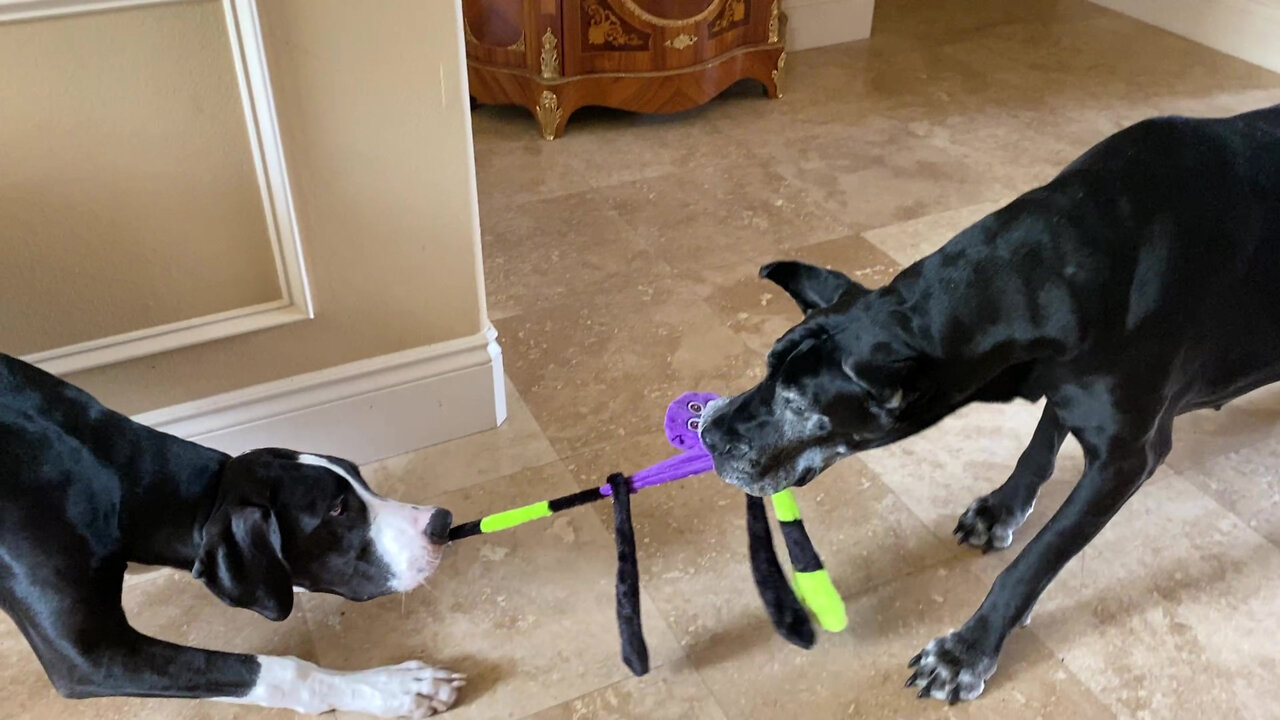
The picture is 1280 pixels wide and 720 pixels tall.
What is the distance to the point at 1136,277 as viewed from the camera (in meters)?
1.23

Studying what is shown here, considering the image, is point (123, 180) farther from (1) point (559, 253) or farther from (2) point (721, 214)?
(2) point (721, 214)

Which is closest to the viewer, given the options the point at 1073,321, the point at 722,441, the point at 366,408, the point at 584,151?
the point at 1073,321

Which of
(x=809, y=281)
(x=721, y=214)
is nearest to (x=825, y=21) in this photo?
(x=721, y=214)

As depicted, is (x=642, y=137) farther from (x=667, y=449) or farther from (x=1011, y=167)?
(x=667, y=449)

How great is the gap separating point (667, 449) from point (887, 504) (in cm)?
40

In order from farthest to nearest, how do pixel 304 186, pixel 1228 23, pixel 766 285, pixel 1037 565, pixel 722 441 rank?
1. pixel 1228 23
2. pixel 766 285
3. pixel 304 186
4. pixel 1037 565
5. pixel 722 441

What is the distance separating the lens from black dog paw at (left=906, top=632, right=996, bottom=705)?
4.79 ft

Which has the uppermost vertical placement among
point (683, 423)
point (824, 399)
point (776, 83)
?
point (824, 399)

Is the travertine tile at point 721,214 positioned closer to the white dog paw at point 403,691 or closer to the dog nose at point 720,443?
the dog nose at point 720,443

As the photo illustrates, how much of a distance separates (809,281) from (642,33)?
6.02 feet

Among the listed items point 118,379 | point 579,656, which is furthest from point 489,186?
point 579,656

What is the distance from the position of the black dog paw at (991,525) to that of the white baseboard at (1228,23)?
8.79ft

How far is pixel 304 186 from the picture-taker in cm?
156

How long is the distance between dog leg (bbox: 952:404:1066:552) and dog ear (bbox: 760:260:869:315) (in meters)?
0.55
